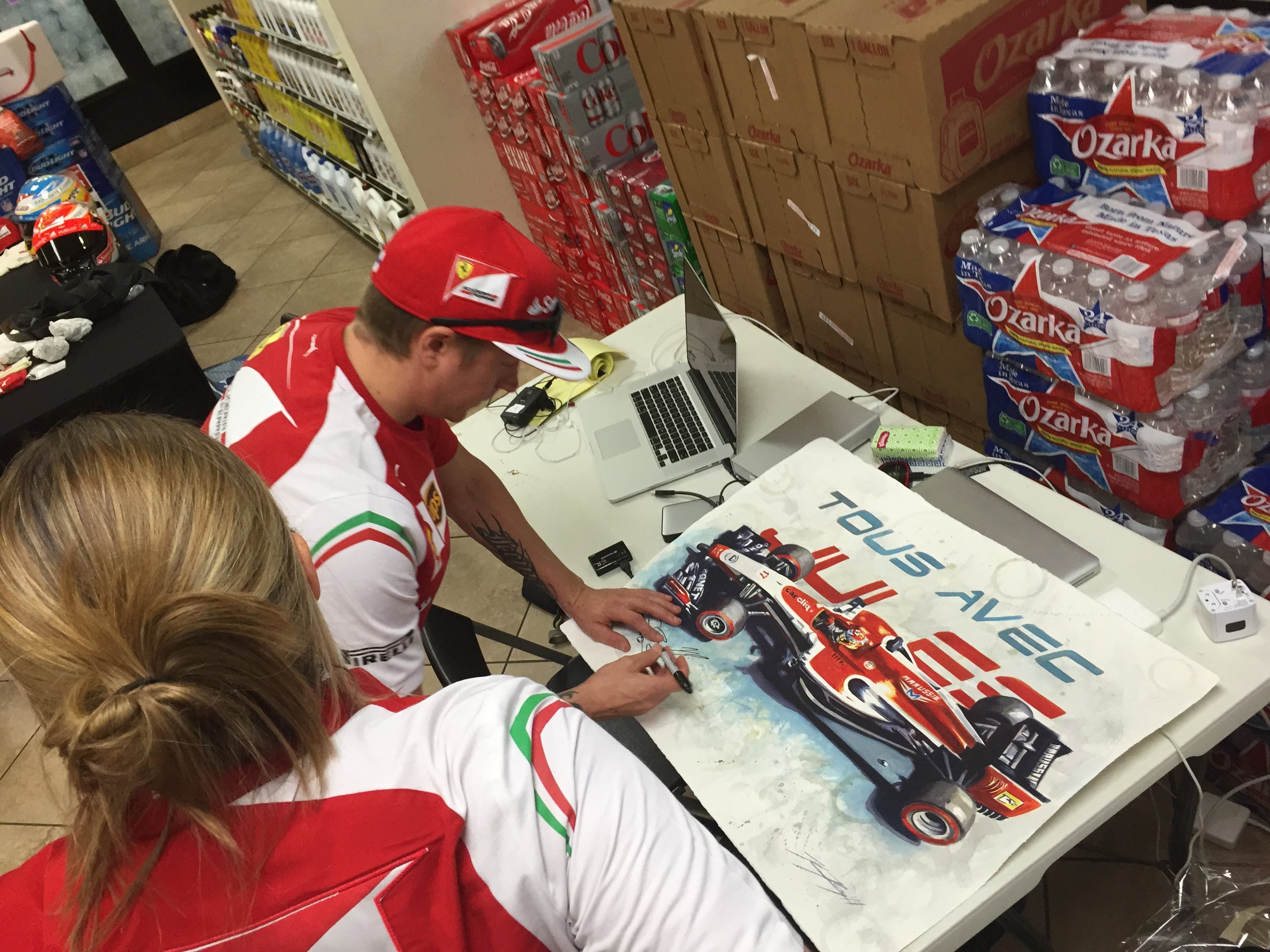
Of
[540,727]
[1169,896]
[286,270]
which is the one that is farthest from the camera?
[286,270]

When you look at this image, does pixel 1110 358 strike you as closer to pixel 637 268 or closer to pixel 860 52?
pixel 860 52

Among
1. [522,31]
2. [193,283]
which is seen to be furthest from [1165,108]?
[193,283]

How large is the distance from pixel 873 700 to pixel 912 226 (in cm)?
93

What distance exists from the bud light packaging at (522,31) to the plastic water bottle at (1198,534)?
218 cm

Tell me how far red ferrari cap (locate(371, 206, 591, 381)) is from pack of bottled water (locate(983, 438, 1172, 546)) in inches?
35.1

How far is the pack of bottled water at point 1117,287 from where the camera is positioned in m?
1.38

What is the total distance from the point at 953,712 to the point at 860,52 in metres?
1.04

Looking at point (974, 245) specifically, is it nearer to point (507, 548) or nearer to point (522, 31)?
point (507, 548)

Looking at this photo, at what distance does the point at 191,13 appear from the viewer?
17.7 feet

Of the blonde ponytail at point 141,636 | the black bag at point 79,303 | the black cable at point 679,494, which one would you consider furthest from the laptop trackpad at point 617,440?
the black bag at point 79,303

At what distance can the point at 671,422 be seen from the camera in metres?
1.78

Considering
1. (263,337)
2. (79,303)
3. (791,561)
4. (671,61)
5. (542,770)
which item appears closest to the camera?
(542,770)

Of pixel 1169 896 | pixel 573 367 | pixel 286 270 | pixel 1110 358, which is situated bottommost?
pixel 1169 896

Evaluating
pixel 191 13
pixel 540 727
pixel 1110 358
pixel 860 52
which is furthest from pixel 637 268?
pixel 191 13
